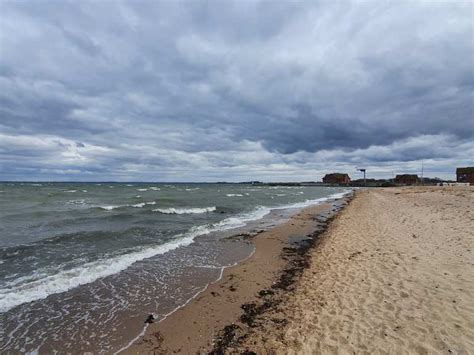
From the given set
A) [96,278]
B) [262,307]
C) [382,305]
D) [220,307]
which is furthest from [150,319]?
[382,305]

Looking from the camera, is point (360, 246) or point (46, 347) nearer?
point (46, 347)

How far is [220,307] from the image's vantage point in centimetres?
640

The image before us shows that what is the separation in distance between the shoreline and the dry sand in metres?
0.70

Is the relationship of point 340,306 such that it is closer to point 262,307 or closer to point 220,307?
point 262,307

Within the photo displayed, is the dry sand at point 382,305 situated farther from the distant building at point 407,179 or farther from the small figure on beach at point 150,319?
the distant building at point 407,179

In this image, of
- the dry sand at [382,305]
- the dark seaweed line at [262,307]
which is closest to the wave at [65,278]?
the dark seaweed line at [262,307]

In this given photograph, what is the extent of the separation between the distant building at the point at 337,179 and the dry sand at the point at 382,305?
6044 inches

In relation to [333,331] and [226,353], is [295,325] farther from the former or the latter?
[226,353]

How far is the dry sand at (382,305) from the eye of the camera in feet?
14.2

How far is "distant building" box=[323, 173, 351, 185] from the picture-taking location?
157 metres

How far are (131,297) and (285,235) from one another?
9.53m

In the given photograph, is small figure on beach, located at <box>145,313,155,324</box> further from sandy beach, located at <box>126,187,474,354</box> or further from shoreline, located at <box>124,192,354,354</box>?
sandy beach, located at <box>126,187,474,354</box>

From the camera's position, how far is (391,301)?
5.65m

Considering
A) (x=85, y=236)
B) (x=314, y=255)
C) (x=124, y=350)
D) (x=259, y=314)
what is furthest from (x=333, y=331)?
(x=85, y=236)
